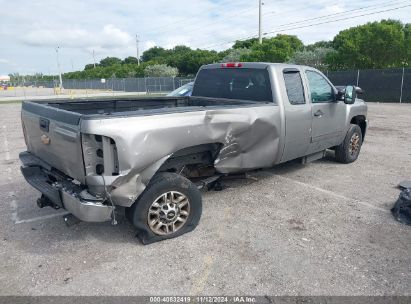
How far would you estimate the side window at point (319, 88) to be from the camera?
18.3 ft

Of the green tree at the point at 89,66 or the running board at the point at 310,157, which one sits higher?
the green tree at the point at 89,66

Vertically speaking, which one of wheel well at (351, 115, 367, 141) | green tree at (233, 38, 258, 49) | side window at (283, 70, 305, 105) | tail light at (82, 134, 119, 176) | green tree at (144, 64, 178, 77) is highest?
green tree at (233, 38, 258, 49)

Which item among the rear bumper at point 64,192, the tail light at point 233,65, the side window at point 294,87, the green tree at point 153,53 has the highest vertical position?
the green tree at point 153,53

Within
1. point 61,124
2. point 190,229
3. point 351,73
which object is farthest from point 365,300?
point 351,73

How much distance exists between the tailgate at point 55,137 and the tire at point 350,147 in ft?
16.5

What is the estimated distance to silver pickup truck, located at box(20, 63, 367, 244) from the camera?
324cm

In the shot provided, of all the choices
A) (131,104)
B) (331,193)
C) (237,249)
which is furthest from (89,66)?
(237,249)

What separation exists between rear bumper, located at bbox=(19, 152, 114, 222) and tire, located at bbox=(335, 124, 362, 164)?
4866mm

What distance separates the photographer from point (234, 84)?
5.45 meters

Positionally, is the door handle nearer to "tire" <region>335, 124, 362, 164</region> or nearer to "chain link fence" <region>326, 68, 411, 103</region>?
"tire" <region>335, 124, 362, 164</region>

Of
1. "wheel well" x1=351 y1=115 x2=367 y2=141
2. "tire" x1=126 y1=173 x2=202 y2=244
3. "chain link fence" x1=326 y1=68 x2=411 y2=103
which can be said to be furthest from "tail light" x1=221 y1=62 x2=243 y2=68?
"chain link fence" x1=326 y1=68 x2=411 y2=103

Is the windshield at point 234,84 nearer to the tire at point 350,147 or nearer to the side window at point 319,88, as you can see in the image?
the side window at point 319,88

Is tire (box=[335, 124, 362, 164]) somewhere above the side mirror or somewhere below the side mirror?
below

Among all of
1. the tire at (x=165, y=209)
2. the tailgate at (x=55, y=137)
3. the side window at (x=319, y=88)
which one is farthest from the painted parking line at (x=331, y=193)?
the tailgate at (x=55, y=137)
